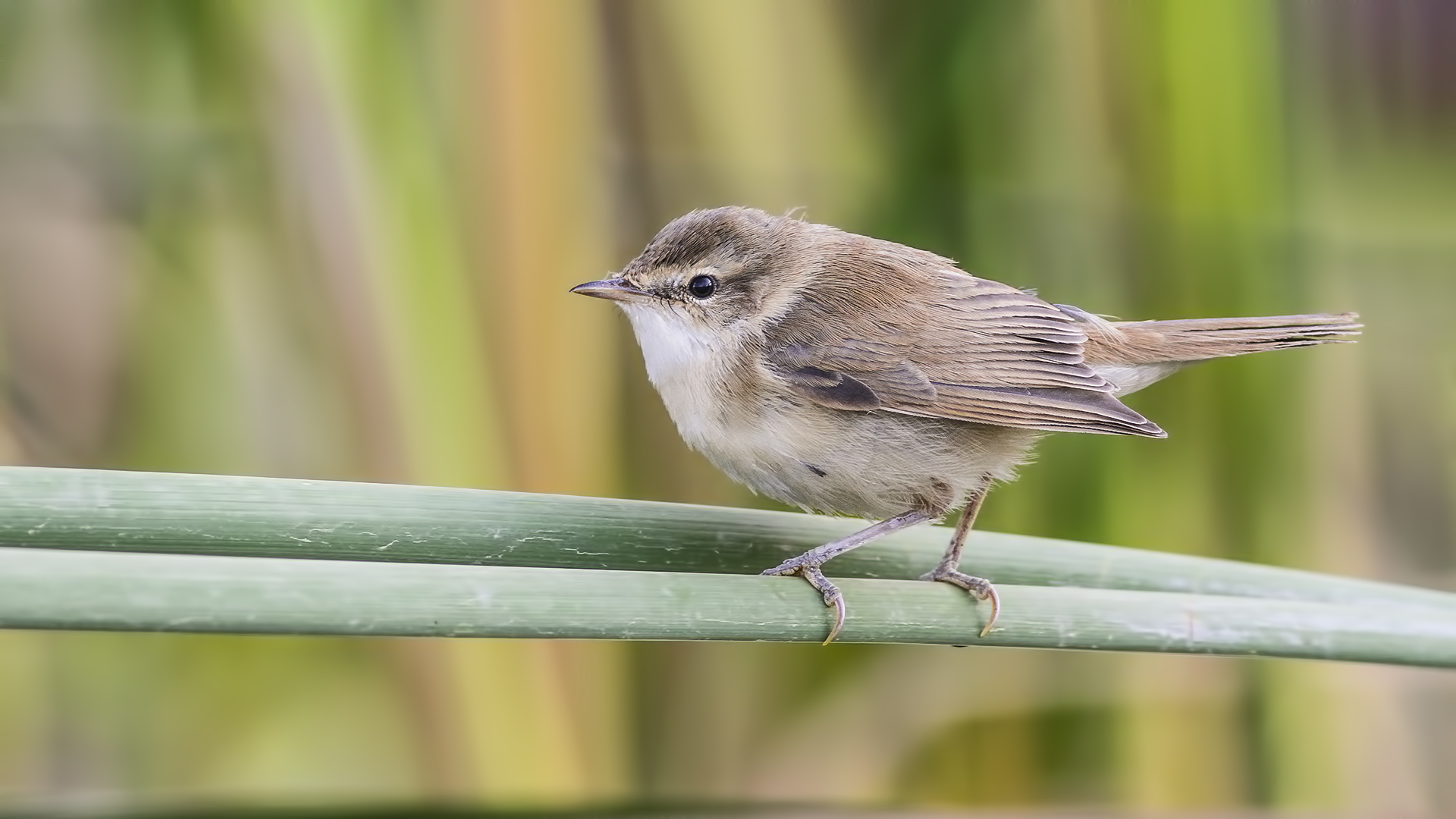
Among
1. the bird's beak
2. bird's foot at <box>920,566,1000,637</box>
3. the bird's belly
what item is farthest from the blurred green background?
bird's foot at <box>920,566,1000,637</box>

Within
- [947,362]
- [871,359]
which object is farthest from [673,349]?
[947,362]

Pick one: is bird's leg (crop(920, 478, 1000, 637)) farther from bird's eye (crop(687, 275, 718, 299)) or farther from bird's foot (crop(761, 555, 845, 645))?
bird's eye (crop(687, 275, 718, 299))

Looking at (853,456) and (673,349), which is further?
(673,349)

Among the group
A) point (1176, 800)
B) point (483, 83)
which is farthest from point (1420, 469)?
point (483, 83)

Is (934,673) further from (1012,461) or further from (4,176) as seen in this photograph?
(4,176)

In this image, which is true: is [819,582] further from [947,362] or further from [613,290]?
[613,290]

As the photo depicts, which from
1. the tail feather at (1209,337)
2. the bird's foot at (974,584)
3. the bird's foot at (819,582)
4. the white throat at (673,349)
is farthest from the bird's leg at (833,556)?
the tail feather at (1209,337)
